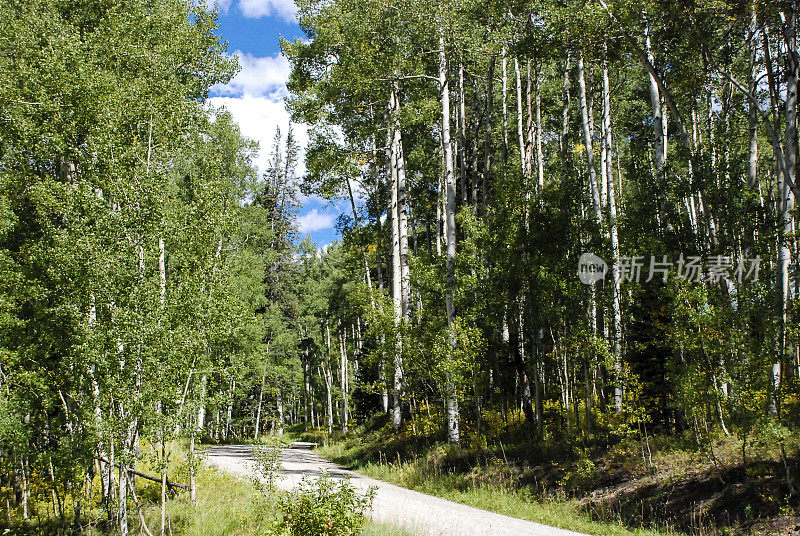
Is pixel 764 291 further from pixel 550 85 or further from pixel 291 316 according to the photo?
pixel 291 316

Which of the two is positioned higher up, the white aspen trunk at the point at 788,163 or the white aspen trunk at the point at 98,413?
the white aspen trunk at the point at 788,163

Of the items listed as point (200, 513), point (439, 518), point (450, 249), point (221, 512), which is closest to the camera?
point (439, 518)

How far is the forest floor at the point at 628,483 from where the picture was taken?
7.89 m

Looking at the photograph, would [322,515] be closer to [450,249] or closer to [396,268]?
[450,249]

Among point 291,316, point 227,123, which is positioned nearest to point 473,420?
point 227,123

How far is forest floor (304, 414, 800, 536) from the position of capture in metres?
7.89

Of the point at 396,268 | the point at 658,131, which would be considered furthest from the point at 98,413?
the point at 658,131

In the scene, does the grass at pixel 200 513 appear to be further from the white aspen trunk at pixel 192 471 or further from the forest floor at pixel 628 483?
the forest floor at pixel 628 483

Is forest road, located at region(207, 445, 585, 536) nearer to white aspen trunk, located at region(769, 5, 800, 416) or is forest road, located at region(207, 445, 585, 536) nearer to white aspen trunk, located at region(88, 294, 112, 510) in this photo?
white aspen trunk, located at region(88, 294, 112, 510)

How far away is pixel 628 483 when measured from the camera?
9680 mm

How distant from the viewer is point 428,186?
24.6m

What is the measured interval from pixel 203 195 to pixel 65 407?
4958mm

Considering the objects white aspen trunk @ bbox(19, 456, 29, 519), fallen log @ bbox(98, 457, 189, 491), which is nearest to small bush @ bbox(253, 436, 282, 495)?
fallen log @ bbox(98, 457, 189, 491)

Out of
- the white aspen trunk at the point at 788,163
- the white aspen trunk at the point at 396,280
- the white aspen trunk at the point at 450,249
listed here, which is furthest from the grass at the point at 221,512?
the white aspen trunk at the point at 788,163
